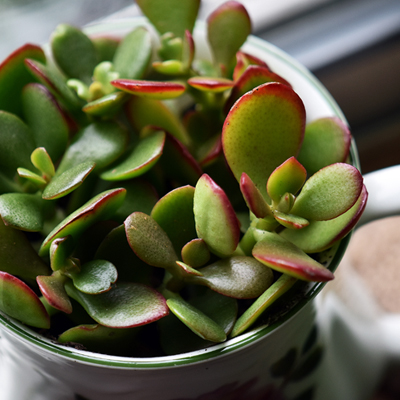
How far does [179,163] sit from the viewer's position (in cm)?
47

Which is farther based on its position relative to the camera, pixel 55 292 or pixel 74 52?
pixel 74 52

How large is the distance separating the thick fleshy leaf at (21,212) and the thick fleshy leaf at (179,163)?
13 centimetres

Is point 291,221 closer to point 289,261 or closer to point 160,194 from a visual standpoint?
point 289,261

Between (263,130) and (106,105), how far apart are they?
5.8 inches

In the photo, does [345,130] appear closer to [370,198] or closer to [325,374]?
[370,198]

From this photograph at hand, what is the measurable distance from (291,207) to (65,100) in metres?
0.25

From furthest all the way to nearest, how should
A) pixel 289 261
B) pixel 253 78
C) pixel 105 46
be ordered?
pixel 105 46
pixel 253 78
pixel 289 261

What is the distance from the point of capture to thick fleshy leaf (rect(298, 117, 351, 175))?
17.8 inches

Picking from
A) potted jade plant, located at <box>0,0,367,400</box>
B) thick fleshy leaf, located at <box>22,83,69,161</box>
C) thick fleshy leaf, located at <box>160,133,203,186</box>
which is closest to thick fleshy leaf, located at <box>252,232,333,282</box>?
potted jade plant, located at <box>0,0,367,400</box>

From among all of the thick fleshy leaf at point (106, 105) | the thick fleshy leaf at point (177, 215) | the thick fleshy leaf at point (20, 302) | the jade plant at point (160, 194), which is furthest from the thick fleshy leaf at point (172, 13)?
the thick fleshy leaf at point (20, 302)

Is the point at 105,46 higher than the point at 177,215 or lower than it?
higher

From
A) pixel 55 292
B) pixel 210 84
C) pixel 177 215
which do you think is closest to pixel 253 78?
pixel 210 84

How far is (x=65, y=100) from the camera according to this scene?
484mm

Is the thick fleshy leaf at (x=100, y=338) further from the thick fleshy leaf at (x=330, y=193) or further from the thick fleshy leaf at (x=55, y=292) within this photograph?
the thick fleshy leaf at (x=330, y=193)
